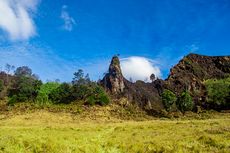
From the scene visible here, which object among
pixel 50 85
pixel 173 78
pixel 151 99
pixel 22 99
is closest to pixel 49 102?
pixel 22 99

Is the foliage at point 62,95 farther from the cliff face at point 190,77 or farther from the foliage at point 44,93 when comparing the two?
the cliff face at point 190,77

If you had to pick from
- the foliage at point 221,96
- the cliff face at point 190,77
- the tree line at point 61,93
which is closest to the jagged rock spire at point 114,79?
the tree line at point 61,93

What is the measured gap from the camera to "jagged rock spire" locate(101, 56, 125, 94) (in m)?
137

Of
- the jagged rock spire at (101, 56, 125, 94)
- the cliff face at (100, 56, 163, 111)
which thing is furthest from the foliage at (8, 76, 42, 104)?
the cliff face at (100, 56, 163, 111)

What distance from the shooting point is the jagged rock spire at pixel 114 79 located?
137375mm

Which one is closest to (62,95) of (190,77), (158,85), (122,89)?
(122,89)

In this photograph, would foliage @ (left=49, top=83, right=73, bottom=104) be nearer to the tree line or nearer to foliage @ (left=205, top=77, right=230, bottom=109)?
the tree line

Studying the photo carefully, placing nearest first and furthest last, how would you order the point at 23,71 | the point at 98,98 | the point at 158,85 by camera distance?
1. the point at 98,98
2. the point at 23,71
3. the point at 158,85

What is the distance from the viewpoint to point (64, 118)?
77812mm

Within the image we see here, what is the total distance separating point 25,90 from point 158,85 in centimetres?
8315

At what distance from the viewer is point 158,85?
17312 centimetres

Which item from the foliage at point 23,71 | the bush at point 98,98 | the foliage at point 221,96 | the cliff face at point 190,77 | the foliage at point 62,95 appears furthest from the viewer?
the cliff face at point 190,77

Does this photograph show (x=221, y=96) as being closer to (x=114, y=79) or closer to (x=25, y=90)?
(x=114, y=79)

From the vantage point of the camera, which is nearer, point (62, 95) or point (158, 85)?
Answer: point (62, 95)
